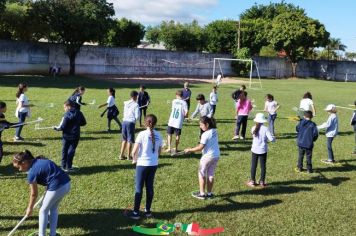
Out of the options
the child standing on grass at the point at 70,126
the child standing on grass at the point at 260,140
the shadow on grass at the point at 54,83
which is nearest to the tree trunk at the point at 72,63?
the shadow on grass at the point at 54,83

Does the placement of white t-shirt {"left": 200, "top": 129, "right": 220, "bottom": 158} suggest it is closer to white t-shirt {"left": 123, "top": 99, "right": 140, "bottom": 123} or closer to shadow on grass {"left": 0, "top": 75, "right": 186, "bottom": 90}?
white t-shirt {"left": 123, "top": 99, "right": 140, "bottom": 123}

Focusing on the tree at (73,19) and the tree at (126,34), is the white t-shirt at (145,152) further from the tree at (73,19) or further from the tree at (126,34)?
the tree at (126,34)

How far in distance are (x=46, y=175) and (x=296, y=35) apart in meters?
57.6

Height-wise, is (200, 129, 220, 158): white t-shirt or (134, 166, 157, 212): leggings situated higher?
(200, 129, 220, 158): white t-shirt

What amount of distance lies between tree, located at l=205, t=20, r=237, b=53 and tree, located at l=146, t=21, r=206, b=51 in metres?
1.22

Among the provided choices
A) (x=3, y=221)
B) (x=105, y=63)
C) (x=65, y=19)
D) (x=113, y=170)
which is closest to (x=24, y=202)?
(x=3, y=221)

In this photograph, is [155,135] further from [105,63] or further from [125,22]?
[125,22]

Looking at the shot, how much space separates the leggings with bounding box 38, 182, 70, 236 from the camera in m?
6.66

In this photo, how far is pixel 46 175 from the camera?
6578mm

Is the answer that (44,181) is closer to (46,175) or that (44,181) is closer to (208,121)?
(46,175)

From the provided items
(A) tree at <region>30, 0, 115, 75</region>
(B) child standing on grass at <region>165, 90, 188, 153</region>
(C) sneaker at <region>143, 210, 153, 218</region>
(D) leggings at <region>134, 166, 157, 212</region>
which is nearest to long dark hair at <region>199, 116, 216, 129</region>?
(D) leggings at <region>134, 166, 157, 212</region>

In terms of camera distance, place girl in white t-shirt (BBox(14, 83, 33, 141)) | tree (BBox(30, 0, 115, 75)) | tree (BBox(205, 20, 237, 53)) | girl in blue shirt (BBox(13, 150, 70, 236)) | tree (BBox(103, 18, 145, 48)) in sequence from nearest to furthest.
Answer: girl in blue shirt (BBox(13, 150, 70, 236)) < girl in white t-shirt (BBox(14, 83, 33, 141)) < tree (BBox(30, 0, 115, 75)) < tree (BBox(103, 18, 145, 48)) < tree (BBox(205, 20, 237, 53))

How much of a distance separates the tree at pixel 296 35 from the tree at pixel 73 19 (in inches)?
1081

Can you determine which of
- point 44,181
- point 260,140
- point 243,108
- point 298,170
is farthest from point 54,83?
point 44,181
